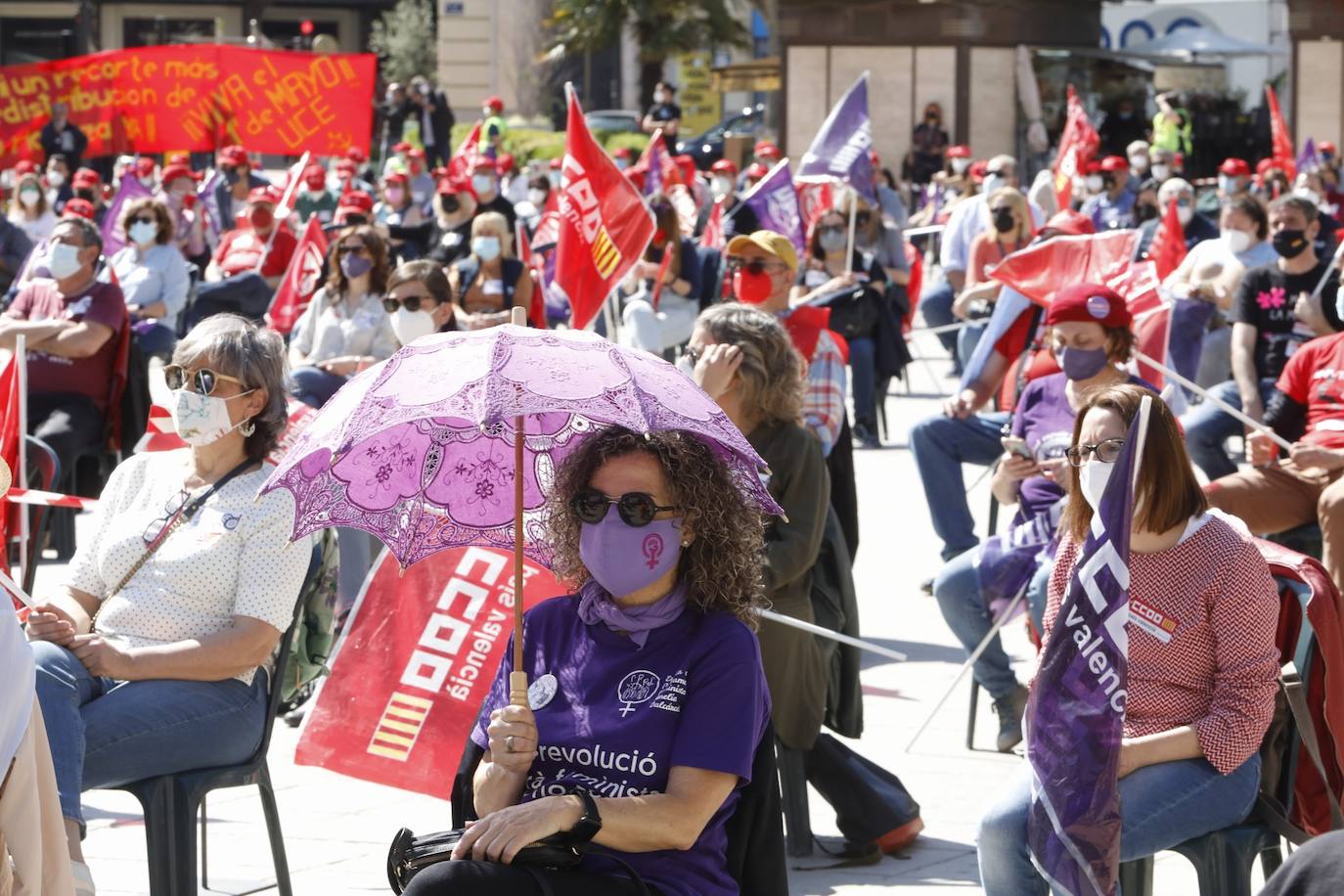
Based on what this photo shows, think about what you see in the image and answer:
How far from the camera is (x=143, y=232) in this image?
1276cm

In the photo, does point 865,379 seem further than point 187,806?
Yes

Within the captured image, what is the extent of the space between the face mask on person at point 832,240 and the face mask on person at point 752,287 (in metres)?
5.48

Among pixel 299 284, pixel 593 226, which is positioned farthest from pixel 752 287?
pixel 299 284

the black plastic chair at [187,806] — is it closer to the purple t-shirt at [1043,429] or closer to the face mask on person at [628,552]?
the face mask on person at [628,552]

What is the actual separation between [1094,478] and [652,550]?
1287 mm

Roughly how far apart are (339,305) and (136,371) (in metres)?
1.22

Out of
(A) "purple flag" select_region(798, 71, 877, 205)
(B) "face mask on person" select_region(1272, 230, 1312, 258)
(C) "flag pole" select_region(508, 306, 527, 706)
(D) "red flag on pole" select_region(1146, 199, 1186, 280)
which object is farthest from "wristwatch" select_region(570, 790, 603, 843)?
(D) "red flag on pole" select_region(1146, 199, 1186, 280)

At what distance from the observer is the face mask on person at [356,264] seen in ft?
32.1

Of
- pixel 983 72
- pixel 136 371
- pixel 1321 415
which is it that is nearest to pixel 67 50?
pixel 983 72

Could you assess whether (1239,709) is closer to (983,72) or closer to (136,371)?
(136,371)

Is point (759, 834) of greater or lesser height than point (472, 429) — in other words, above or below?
below

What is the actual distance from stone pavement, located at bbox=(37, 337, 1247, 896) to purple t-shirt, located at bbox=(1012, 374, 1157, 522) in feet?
2.60

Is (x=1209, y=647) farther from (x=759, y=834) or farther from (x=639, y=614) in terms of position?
(x=639, y=614)

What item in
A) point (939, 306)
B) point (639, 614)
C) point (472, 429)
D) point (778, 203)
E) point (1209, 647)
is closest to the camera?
point (639, 614)
